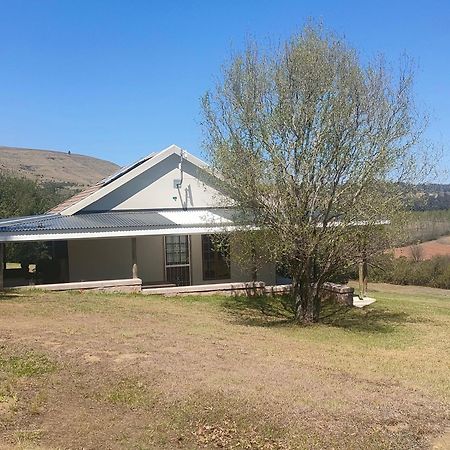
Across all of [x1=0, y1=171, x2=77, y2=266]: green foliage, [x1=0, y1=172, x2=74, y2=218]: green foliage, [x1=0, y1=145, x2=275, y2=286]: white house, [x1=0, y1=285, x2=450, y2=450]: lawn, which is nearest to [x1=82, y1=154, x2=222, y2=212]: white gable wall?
[x1=0, y1=145, x2=275, y2=286]: white house

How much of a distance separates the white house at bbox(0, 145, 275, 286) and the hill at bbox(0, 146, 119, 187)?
79773 mm

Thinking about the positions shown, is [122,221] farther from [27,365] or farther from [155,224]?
[27,365]

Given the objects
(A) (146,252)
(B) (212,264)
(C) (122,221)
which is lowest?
(B) (212,264)

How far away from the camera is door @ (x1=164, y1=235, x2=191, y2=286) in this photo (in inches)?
770

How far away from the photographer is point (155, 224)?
17531 mm

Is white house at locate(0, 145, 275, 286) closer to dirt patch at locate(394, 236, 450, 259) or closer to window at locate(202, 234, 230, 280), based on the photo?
window at locate(202, 234, 230, 280)

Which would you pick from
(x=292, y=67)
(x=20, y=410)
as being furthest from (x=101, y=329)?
(x=292, y=67)

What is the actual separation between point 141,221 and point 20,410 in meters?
12.1

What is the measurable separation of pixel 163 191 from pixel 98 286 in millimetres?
4858

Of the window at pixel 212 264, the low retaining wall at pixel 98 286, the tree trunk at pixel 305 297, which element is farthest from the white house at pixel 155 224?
the tree trunk at pixel 305 297

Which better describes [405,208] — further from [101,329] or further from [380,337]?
[101,329]

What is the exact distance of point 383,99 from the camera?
1295 centimetres

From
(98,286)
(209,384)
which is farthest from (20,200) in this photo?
(209,384)

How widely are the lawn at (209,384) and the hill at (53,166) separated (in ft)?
293
